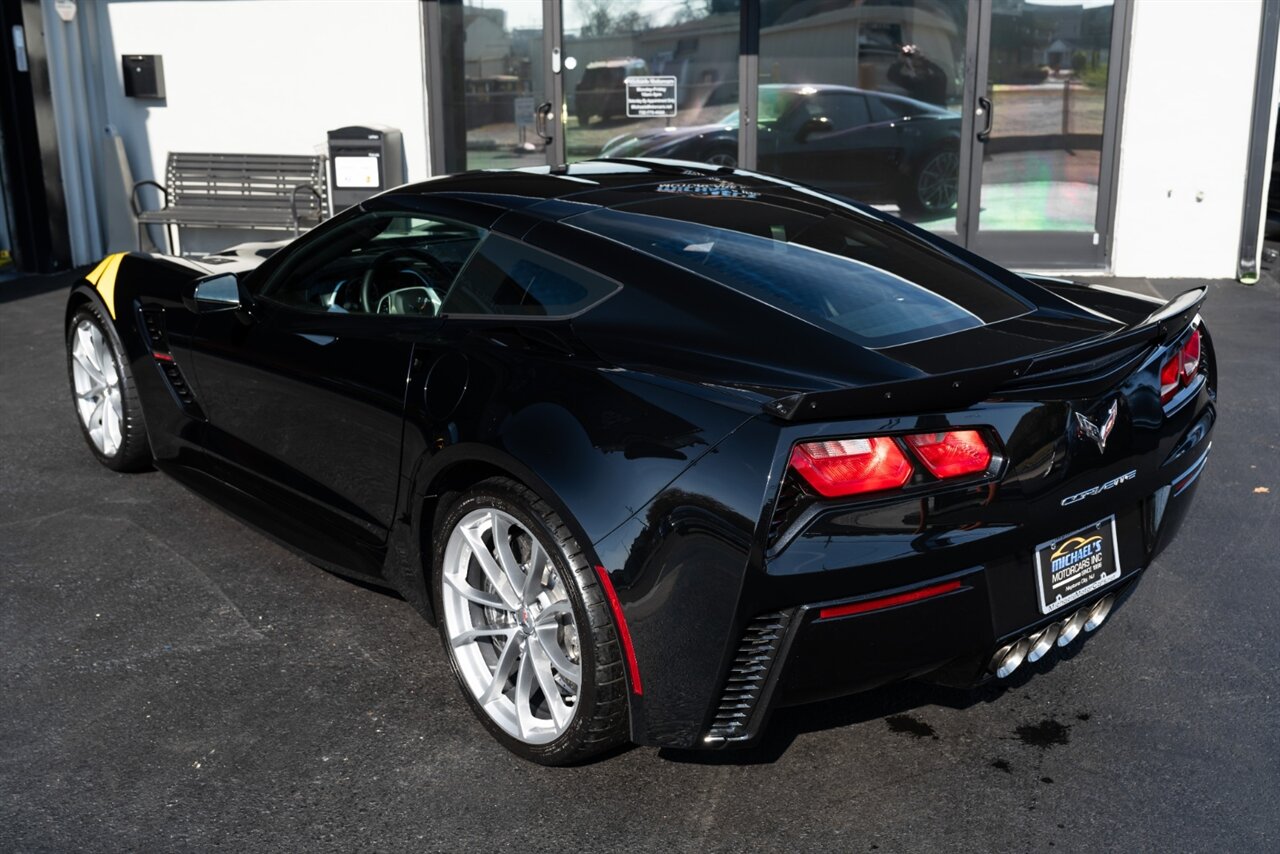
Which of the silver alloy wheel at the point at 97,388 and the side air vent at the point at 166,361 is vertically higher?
the side air vent at the point at 166,361

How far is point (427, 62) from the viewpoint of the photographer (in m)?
10.4

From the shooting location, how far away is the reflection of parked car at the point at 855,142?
10.0m

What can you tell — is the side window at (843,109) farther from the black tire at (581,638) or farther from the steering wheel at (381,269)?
the black tire at (581,638)

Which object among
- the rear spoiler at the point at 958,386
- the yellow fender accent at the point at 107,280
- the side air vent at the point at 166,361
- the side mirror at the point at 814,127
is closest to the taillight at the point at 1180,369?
the rear spoiler at the point at 958,386

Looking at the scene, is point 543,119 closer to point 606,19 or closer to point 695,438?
point 606,19

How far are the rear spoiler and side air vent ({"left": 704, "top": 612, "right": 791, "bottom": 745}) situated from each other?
0.44 metres

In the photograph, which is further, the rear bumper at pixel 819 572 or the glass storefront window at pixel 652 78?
the glass storefront window at pixel 652 78

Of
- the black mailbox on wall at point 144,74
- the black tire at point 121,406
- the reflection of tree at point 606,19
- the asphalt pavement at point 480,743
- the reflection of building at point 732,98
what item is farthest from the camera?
the black mailbox on wall at point 144,74

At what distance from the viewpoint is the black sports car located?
2.77 meters

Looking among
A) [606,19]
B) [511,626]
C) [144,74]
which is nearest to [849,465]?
[511,626]

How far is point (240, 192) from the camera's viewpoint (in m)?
10.7

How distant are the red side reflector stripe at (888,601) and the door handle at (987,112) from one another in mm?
7680

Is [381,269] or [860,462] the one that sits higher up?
[381,269]

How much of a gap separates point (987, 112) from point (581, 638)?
7.91 m
